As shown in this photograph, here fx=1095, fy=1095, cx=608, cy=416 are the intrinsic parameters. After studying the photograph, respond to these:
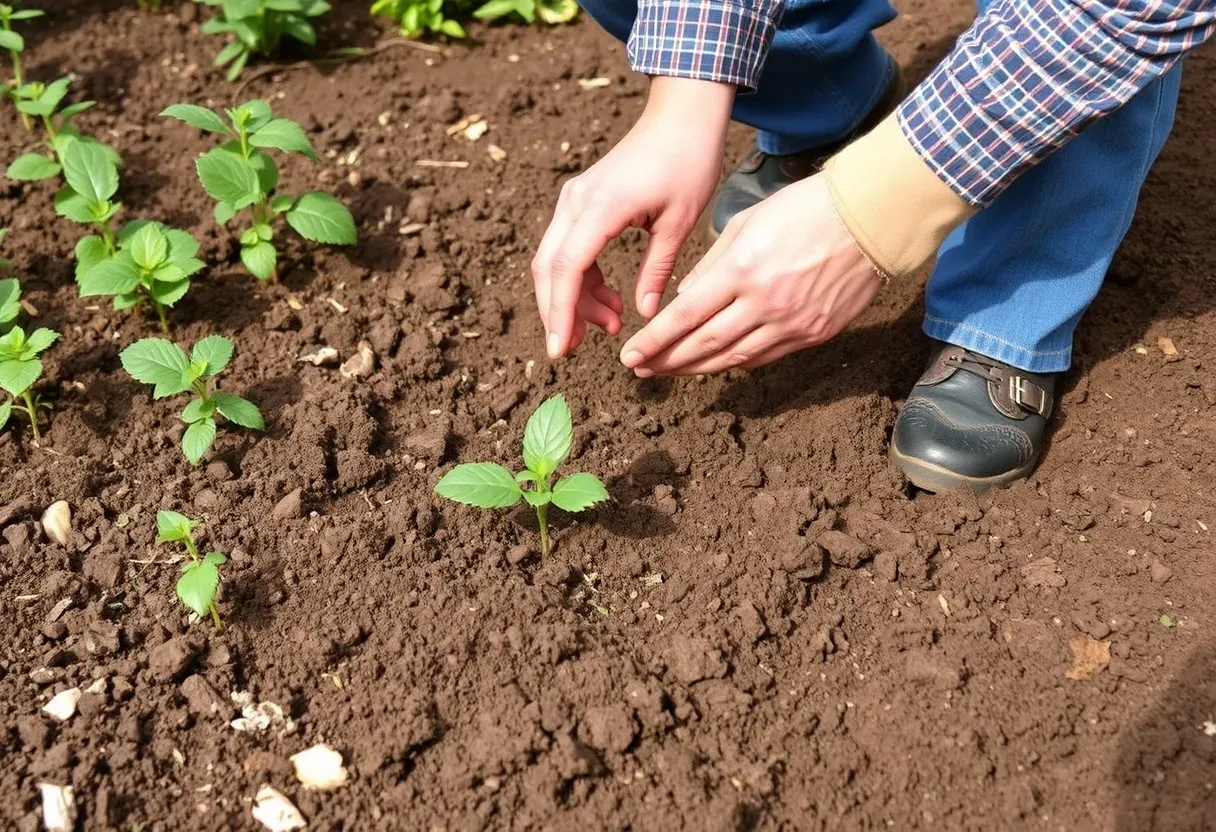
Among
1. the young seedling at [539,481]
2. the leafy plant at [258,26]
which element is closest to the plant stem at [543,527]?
the young seedling at [539,481]

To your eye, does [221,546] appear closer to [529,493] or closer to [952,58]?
[529,493]

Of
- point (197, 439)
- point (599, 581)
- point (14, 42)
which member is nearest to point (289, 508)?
point (197, 439)

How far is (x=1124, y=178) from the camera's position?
2.21m

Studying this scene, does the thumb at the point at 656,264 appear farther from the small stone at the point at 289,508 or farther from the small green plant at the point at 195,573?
the small green plant at the point at 195,573

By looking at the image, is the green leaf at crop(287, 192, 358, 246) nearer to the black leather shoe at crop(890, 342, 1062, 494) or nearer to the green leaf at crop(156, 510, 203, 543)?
the green leaf at crop(156, 510, 203, 543)

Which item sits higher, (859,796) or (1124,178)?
(1124,178)

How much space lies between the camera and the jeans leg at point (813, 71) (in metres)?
2.61

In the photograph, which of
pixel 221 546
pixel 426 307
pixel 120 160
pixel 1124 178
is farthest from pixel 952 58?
pixel 120 160

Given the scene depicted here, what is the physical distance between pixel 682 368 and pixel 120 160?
6.11 ft

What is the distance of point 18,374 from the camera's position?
2.31 m

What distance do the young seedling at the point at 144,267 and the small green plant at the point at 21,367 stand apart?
6.7 inches

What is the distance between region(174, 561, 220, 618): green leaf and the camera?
192 cm

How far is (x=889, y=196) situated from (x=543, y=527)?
89cm

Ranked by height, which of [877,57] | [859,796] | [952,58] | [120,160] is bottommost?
[859,796]
